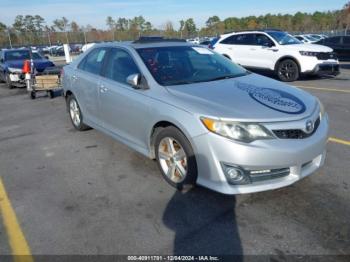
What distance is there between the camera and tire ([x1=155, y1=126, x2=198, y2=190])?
357 centimetres

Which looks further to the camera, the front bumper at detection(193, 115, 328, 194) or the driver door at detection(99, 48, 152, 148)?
the driver door at detection(99, 48, 152, 148)

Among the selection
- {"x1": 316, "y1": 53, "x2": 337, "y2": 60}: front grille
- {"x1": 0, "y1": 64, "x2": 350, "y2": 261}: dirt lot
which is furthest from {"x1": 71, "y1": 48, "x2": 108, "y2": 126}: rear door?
{"x1": 316, "y1": 53, "x2": 337, "y2": 60}: front grille

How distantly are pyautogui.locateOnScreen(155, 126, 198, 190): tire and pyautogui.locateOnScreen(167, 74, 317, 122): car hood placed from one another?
1.11 feet

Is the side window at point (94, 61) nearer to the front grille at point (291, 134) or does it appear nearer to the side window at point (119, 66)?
the side window at point (119, 66)

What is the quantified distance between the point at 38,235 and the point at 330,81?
10751 mm

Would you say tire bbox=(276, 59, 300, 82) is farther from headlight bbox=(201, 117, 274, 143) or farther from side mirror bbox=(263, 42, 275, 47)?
headlight bbox=(201, 117, 274, 143)

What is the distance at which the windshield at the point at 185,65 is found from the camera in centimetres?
431

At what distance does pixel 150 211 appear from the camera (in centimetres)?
353

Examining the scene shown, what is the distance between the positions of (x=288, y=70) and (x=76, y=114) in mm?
7833

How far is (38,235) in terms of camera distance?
3227 millimetres

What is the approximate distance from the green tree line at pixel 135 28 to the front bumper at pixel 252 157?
43.3 metres

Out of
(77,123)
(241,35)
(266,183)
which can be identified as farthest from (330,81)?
(266,183)

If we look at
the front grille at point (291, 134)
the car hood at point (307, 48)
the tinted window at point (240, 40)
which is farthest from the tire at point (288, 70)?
the front grille at point (291, 134)

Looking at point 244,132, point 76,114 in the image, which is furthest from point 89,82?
point 244,132
